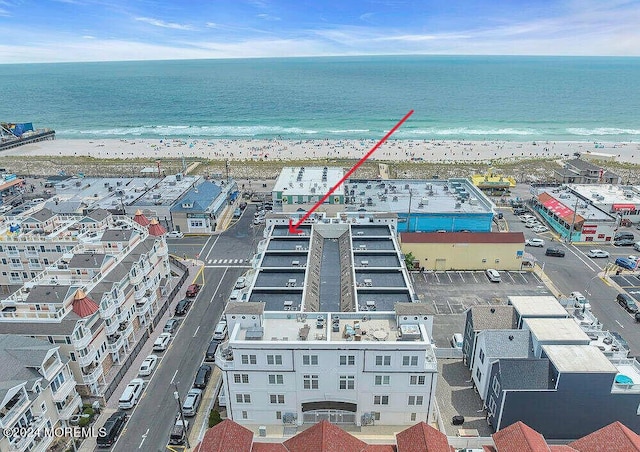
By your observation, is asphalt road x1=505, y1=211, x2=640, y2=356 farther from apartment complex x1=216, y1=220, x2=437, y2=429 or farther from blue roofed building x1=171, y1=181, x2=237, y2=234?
blue roofed building x1=171, y1=181, x2=237, y2=234

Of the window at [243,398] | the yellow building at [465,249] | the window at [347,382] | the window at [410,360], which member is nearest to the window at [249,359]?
the window at [243,398]

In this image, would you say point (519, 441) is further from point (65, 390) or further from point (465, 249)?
point (465, 249)

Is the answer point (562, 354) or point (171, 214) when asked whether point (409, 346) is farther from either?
point (171, 214)

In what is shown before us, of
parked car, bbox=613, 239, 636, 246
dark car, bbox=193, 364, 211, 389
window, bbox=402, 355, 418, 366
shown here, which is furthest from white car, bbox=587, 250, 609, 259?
dark car, bbox=193, 364, 211, 389

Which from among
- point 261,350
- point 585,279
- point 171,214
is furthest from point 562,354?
point 171,214

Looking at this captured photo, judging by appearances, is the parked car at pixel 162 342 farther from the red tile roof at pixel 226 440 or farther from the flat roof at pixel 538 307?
the flat roof at pixel 538 307

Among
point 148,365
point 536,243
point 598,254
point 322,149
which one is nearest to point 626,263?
point 598,254
